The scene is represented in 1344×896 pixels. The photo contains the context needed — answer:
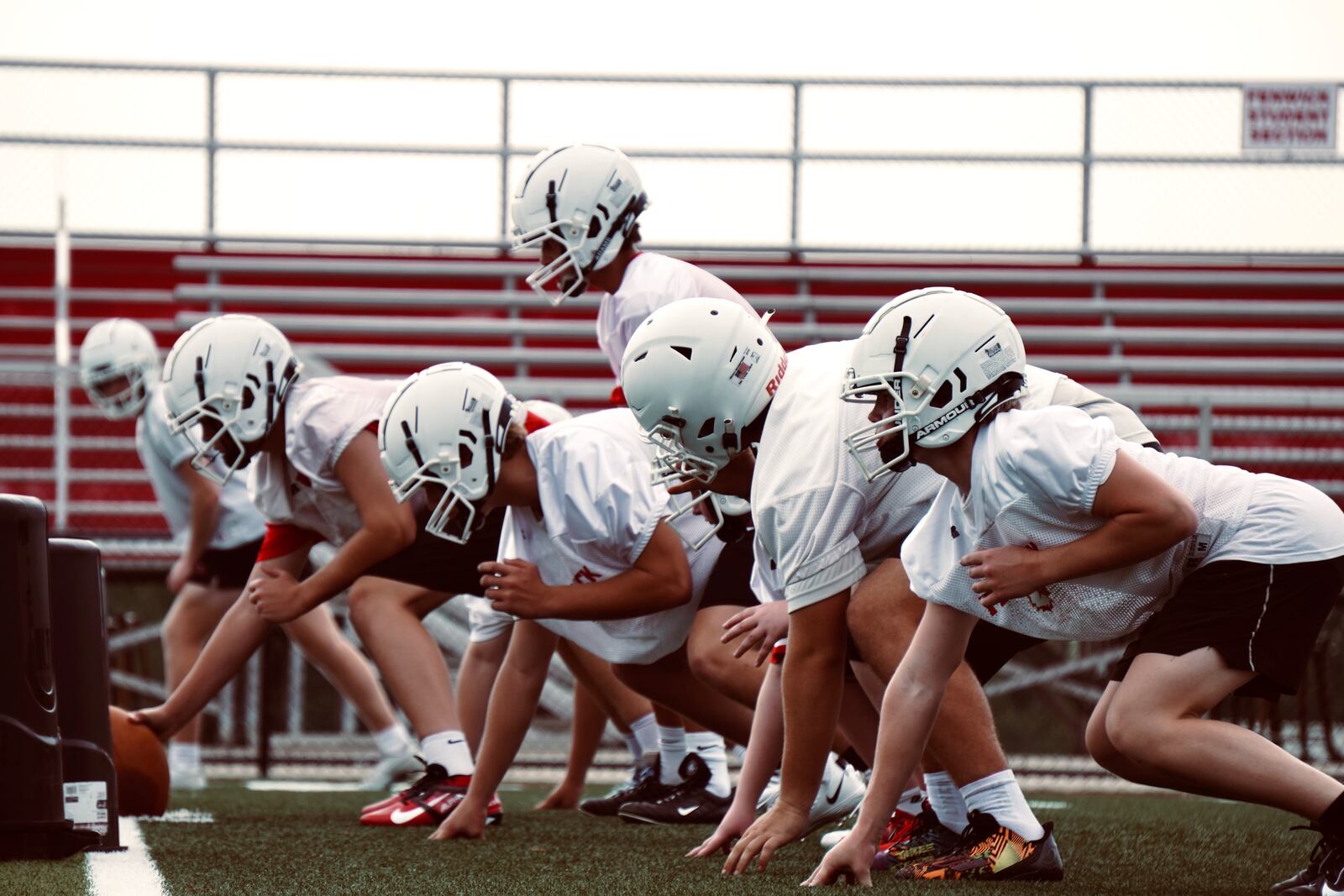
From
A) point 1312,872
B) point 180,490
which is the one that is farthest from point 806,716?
point 180,490

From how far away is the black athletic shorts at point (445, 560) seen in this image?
5172mm

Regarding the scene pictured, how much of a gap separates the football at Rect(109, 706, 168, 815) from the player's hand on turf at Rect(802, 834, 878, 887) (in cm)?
240

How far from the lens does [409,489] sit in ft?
13.7

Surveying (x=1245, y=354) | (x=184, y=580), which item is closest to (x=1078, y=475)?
(x=184, y=580)

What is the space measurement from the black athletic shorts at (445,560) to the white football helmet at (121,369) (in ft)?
9.01

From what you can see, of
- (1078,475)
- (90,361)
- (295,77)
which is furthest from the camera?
(295,77)

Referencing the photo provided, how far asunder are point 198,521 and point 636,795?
2214 millimetres

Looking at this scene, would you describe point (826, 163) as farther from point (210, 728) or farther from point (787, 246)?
point (210, 728)

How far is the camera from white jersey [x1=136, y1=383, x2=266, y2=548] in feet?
22.1

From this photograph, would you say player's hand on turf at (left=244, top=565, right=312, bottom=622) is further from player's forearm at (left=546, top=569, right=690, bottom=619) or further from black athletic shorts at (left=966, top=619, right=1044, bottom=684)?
black athletic shorts at (left=966, top=619, right=1044, bottom=684)

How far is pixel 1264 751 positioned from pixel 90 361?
5.96 meters

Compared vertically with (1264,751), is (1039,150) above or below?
above

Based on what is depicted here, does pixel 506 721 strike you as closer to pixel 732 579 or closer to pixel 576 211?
pixel 732 579

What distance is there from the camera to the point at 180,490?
6.87m
